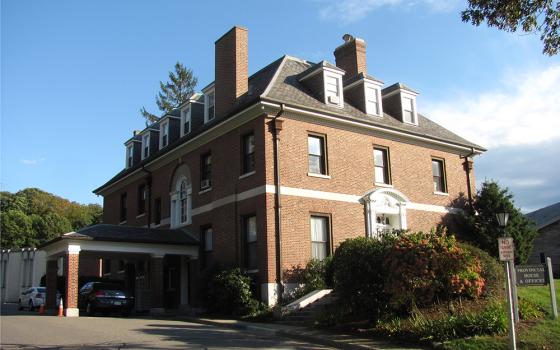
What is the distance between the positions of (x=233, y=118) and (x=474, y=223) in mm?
11953

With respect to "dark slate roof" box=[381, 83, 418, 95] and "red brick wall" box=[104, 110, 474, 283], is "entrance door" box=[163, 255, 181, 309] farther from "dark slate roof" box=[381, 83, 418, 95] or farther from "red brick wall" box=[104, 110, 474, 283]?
"dark slate roof" box=[381, 83, 418, 95]

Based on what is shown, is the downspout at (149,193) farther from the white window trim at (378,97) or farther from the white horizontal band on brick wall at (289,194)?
the white window trim at (378,97)

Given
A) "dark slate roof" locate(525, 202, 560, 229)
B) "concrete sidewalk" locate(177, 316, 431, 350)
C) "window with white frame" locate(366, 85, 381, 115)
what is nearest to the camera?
"concrete sidewalk" locate(177, 316, 431, 350)

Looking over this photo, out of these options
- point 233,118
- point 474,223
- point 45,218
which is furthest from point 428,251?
point 45,218

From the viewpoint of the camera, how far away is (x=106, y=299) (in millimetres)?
22594

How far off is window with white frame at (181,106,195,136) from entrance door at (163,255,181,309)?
6.28m

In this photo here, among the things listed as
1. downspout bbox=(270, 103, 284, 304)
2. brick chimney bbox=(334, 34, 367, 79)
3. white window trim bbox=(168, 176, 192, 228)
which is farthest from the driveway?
brick chimney bbox=(334, 34, 367, 79)

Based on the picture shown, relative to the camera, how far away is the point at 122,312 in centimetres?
2309

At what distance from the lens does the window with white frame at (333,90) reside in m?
24.2

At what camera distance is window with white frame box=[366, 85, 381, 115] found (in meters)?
25.7

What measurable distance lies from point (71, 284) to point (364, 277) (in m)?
11.7

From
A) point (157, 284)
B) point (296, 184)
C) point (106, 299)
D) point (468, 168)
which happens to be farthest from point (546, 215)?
point (106, 299)

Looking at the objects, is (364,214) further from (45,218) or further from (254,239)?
(45,218)

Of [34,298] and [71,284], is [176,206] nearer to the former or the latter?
[71,284]
